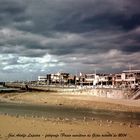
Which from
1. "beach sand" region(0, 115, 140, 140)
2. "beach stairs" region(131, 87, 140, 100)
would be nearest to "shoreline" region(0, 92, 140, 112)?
"beach stairs" region(131, 87, 140, 100)

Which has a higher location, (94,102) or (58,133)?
(58,133)

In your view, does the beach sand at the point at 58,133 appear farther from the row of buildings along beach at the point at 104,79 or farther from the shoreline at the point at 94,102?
the row of buildings along beach at the point at 104,79

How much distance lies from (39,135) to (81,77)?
155 m

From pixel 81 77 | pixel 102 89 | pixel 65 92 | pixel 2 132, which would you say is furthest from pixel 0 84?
pixel 2 132

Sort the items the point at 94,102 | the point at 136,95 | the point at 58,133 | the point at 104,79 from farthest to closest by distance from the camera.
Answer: the point at 104,79
the point at 136,95
the point at 94,102
the point at 58,133

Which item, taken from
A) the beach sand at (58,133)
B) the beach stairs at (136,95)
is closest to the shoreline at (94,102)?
the beach stairs at (136,95)

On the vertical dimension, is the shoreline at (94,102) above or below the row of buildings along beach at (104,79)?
below

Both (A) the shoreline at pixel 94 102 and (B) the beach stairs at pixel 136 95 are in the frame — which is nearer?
(A) the shoreline at pixel 94 102

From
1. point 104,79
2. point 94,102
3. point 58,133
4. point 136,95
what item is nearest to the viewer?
point 58,133

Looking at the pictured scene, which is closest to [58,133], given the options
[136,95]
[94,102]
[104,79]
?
[94,102]

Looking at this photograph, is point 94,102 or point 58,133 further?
point 94,102

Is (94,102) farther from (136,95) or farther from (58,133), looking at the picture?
(58,133)

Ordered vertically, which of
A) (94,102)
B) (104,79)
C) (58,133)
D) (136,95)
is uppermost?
(104,79)

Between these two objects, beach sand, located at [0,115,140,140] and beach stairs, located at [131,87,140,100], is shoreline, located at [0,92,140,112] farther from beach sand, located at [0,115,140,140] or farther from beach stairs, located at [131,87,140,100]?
beach sand, located at [0,115,140,140]
